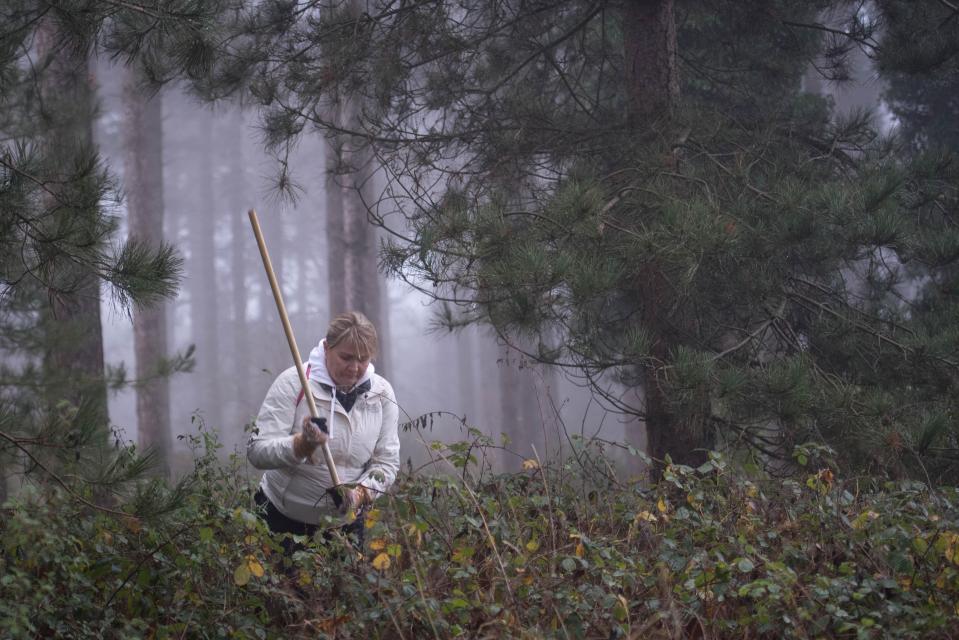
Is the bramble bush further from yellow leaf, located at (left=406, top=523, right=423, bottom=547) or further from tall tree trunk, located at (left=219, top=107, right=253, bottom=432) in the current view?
tall tree trunk, located at (left=219, top=107, right=253, bottom=432)

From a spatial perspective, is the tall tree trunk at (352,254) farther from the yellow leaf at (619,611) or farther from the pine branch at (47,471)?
the yellow leaf at (619,611)

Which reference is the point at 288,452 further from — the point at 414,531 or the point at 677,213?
the point at 677,213

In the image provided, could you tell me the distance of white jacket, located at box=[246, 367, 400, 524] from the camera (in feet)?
15.1

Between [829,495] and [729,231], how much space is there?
1.71 meters

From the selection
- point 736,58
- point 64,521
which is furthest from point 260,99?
point 736,58

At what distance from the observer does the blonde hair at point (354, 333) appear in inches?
182

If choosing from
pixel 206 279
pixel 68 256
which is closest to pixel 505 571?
pixel 68 256

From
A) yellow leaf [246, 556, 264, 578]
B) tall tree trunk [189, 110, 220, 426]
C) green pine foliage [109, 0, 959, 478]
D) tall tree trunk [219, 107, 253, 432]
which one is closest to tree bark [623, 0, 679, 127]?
green pine foliage [109, 0, 959, 478]

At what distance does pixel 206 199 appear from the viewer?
33031 millimetres

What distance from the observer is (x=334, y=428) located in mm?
4711

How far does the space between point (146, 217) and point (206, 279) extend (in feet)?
48.1

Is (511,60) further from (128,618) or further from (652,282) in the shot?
(128,618)

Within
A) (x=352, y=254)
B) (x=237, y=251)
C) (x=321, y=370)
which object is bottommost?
(x=321, y=370)

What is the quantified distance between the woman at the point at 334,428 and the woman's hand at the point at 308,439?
121mm
